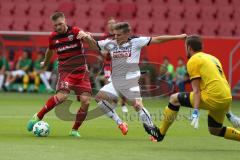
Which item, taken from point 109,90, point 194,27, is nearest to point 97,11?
point 194,27

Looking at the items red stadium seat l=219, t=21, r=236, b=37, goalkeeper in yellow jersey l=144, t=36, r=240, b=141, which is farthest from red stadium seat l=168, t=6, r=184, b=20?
goalkeeper in yellow jersey l=144, t=36, r=240, b=141

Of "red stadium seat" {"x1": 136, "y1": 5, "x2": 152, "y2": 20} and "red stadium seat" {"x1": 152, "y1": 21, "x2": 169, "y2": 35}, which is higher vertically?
"red stadium seat" {"x1": 136, "y1": 5, "x2": 152, "y2": 20}

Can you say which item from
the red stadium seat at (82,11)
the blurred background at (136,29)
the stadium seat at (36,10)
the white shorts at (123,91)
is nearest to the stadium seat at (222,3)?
the blurred background at (136,29)

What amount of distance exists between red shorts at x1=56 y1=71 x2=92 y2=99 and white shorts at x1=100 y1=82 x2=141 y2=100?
1.18ft

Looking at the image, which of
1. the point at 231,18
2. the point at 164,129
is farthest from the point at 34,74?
the point at 164,129

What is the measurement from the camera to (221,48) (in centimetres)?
2234

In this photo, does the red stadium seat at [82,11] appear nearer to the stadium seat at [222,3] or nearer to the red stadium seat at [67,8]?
the red stadium seat at [67,8]

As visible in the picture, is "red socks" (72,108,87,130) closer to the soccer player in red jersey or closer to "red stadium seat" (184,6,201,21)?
the soccer player in red jersey

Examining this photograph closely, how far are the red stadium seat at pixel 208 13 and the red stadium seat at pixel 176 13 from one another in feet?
2.62

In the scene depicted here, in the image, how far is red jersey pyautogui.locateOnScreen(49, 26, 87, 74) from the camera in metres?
11.4

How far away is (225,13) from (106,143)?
15891mm

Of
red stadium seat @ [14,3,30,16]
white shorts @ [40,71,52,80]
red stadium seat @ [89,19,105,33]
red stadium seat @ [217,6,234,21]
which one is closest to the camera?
white shorts @ [40,71,52,80]

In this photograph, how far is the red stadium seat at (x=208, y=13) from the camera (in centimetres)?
2519

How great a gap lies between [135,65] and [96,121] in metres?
2.84
